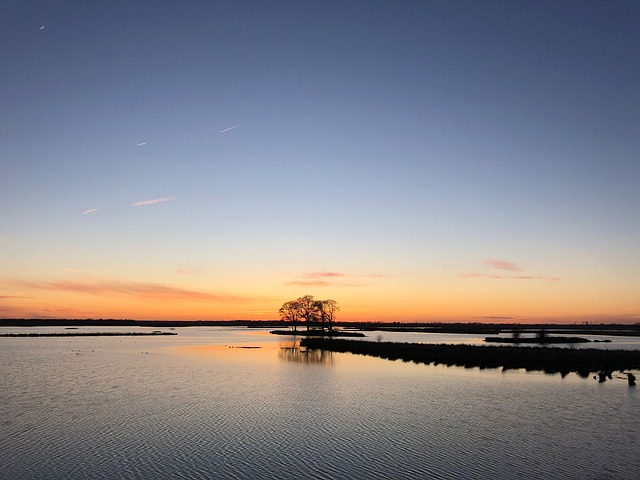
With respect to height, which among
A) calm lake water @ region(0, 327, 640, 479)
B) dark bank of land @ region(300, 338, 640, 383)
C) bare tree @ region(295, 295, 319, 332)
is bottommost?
calm lake water @ region(0, 327, 640, 479)

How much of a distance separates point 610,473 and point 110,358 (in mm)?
54384

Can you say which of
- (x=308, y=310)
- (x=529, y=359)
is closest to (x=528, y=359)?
(x=529, y=359)

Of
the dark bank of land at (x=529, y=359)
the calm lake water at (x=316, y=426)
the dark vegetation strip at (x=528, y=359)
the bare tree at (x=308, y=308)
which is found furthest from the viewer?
the bare tree at (x=308, y=308)

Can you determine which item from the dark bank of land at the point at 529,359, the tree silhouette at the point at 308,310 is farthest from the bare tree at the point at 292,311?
the dark bank of land at the point at 529,359

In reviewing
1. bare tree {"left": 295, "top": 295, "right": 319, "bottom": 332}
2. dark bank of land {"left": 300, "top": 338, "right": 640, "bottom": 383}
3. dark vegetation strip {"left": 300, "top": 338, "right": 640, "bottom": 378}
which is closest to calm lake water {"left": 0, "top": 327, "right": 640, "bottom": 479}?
dark bank of land {"left": 300, "top": 338, "right": 640, "bottom": 383}

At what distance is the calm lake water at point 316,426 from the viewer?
1636 centimetres

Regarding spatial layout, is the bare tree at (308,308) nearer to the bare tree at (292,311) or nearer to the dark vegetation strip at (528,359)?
the bare tree at (292,311)

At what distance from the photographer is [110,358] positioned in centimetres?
5797

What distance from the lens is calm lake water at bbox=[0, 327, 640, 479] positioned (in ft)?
53.7

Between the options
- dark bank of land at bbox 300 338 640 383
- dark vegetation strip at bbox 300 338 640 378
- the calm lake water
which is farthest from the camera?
dark vegetation strip at bbox 300 338 640 378

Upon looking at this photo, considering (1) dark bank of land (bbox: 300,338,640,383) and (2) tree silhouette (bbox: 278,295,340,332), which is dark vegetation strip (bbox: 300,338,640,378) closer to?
(1) dark bank of land (bbox: 300,338,640,383)

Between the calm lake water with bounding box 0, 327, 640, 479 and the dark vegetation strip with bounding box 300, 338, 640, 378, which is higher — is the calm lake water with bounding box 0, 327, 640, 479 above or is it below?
below

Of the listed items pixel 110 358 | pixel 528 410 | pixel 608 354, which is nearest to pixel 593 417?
pixel 528 410

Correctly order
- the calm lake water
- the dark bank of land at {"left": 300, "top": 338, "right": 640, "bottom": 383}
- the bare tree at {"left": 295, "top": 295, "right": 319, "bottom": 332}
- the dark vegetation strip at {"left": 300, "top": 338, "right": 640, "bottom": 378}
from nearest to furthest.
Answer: the calm lake water → the dark bank of land at {"left": 300, "top": 338, "right": 640, "bottom": 383} → the dark vegetation strip at {"left": 300, "top": 338, "right": 640, "bottom": 378} → the bare tree at {"left": 295, "top": 295, "right": 319, "bottom": 332}
